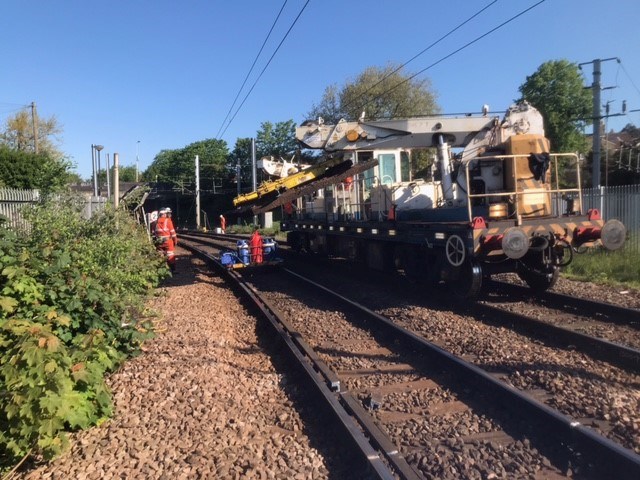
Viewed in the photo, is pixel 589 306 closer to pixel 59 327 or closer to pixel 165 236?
pixel 59 327

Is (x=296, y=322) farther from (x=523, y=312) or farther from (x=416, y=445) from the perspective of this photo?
(x=416, y=445)

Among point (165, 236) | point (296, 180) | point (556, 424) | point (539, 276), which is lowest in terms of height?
point (556, 424)

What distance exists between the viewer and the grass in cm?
1266

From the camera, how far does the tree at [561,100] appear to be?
151ft

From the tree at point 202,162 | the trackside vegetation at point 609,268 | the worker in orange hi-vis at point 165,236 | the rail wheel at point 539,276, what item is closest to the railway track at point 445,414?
the rail wheel at point 539,276

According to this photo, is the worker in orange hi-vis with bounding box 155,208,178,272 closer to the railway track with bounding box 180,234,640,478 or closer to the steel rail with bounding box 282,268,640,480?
the railway track with bounding box 180,234,640,478

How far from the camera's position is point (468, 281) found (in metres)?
10.0

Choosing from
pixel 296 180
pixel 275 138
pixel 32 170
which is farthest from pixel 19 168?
pixel 275 138

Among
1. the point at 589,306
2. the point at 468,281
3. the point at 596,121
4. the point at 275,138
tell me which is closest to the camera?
the point at 589,306

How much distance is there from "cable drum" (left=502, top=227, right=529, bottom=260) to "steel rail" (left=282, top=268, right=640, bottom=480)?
9.22 feet

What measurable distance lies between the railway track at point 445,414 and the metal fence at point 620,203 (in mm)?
12018

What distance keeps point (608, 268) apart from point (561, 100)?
3786 cm

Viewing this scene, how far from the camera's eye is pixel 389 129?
39.7ft

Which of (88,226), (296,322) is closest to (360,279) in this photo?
(296,322)
